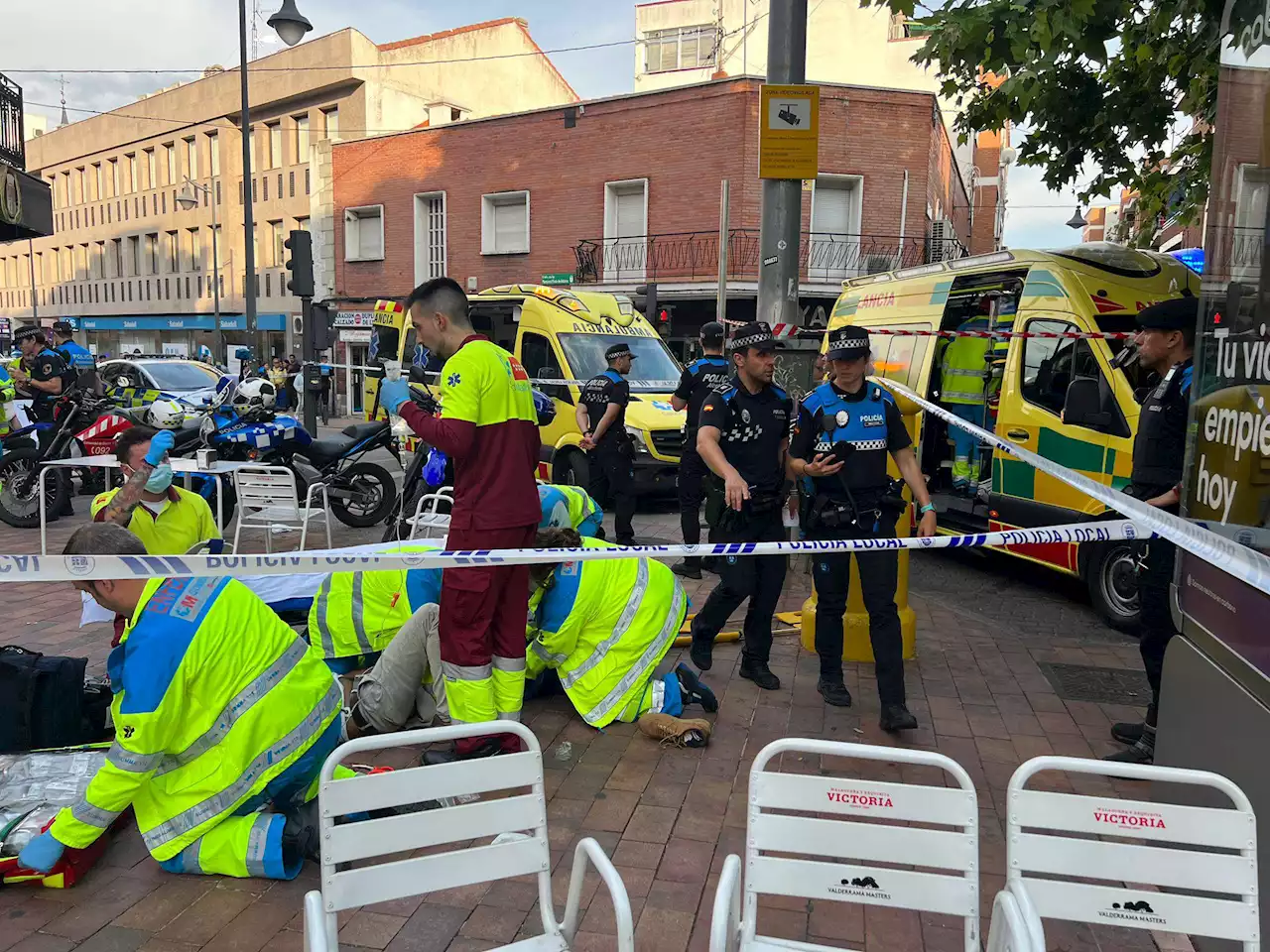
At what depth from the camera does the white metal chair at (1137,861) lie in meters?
1.92

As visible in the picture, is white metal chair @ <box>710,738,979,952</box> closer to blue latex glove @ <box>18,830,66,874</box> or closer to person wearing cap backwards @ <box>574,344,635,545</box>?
blue latex glove @ <box>18,830,66,874</box>

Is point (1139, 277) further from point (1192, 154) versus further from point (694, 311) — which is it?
point (694, 311)

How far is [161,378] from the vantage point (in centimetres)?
1366

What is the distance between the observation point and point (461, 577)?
352 centimetres

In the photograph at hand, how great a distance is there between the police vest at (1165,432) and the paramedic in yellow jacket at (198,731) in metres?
3.67

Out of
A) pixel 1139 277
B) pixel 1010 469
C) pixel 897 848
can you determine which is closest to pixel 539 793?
pixel 897 848

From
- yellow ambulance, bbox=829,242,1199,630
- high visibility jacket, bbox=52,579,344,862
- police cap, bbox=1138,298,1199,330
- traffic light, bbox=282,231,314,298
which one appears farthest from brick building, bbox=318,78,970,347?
high visibility jacket, bbox=52,579,344,862

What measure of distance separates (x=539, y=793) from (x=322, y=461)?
22.9ft

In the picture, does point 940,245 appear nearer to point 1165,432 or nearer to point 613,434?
point 613,434

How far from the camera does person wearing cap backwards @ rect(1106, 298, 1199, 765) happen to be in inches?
151

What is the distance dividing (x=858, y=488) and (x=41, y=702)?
3.61m

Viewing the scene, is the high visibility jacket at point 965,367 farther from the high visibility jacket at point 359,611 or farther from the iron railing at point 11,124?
the iron railing at point 11,124

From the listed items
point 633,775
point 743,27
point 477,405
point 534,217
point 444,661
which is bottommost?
point 633,775

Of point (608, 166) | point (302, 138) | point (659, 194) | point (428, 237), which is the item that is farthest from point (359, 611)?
point (302, 138)
